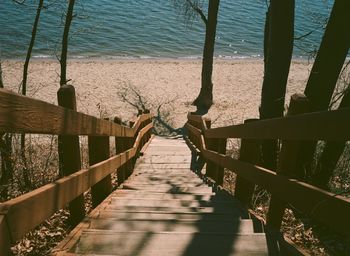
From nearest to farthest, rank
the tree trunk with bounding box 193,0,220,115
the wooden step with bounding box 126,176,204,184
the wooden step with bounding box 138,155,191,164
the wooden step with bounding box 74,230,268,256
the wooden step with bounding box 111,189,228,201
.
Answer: the wooden step with bounding box 74,230,268,256
the wooden step with bounding box 111,189,228,201
the wooden step with bounding box 126,176,204,184
the wooden step with bounding box 138,155,191,164
the tree trunk with bounding box 193,0,220,115

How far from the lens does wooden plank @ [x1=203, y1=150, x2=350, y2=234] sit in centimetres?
198

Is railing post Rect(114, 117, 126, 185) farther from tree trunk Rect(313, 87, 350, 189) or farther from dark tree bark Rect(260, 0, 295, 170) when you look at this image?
tree trunk Rect(313, 87, 350, 189)

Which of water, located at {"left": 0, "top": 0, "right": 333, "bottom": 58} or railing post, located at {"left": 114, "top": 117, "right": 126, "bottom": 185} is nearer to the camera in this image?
railing post, located at {"left": 114, "top": 117, "right": 126, "bottom": 185}

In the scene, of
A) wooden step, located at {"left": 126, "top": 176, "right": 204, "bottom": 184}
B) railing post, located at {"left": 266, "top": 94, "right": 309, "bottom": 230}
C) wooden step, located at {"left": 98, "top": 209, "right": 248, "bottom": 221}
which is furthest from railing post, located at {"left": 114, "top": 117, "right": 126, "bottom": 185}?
railing post, located at {"left": 266, "top": 94, "right": 309, "bottom": 230}

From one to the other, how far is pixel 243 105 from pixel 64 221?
50.0ft

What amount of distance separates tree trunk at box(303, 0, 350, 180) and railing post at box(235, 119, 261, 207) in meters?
1.65

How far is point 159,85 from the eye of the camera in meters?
21.9

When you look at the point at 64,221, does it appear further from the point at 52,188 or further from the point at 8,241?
the point at 8,241

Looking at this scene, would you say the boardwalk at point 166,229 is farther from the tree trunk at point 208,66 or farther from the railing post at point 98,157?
the tree trunk at point 208,66

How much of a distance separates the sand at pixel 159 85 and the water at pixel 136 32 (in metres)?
4.52

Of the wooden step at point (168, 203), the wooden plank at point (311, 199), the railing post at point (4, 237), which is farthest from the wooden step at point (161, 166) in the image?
the railing post at point (4, 237)

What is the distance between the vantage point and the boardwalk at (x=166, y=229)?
7.95 feet

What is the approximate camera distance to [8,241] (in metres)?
1.71

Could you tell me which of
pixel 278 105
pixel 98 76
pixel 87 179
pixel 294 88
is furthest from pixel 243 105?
pixel 87 179
